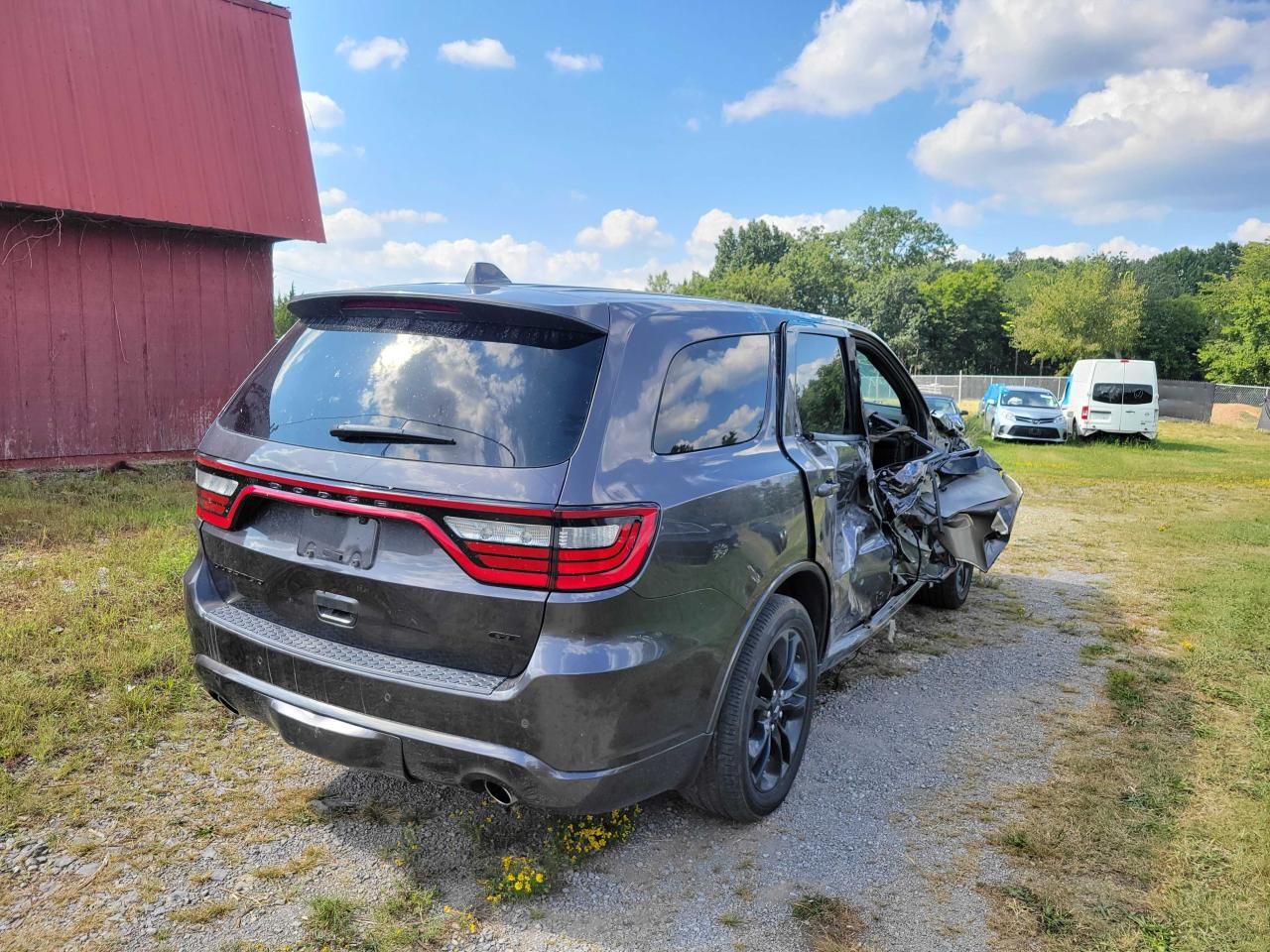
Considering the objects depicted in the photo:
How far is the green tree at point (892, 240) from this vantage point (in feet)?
285

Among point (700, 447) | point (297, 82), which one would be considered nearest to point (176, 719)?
point (700, 447)

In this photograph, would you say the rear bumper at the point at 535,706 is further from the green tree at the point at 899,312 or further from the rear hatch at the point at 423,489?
the green tree at the point at 899,312

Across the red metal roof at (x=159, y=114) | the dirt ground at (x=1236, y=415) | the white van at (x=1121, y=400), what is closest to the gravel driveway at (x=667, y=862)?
the red metal roof at (x=159, y=114)

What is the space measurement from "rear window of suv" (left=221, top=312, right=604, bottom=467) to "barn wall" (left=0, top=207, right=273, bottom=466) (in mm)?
9317

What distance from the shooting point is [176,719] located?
379 centimetres

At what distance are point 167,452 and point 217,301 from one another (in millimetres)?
2189

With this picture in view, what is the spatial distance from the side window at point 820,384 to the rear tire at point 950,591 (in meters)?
2.34

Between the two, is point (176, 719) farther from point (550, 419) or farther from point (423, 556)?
point (550, 419)

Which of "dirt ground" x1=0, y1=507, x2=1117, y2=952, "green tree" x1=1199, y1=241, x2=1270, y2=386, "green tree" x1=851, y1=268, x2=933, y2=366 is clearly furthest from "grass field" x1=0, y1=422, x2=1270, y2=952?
"green tree" x1=851, y1=268, x2=933, y2=366

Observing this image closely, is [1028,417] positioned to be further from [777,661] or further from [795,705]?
[777,661]

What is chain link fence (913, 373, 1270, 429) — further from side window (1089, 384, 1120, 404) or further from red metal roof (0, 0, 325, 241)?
red metal roof (0, 0, 325, 241)

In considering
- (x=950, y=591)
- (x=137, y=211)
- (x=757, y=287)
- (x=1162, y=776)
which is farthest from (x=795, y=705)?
(x=757, y=287)

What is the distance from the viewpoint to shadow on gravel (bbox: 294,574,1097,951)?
262 centimetres

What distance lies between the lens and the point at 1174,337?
5669 cm
